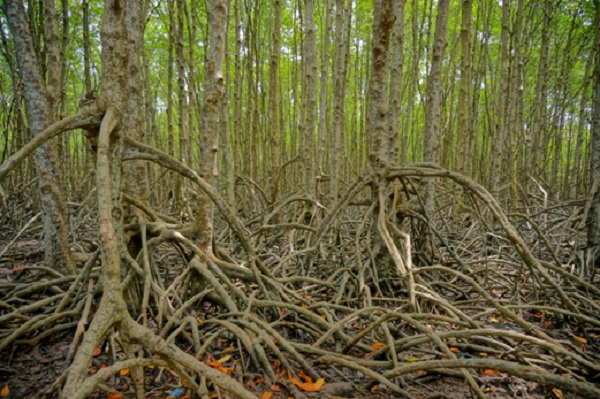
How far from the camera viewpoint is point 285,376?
5.52 feet

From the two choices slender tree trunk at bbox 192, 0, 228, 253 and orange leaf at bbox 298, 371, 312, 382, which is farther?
slender tree trunk at bbox 192, 0, 228, 253

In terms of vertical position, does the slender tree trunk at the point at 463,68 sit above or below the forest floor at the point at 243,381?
above

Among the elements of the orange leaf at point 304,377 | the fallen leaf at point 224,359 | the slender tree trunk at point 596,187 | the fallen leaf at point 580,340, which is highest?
the slender tree trunk at point 596,187

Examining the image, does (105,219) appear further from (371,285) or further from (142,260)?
(371,285)

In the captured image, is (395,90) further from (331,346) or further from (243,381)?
(243,381)

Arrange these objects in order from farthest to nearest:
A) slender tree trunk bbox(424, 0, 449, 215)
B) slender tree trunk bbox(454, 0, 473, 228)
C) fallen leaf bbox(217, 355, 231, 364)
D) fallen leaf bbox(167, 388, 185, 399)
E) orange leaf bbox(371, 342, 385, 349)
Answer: slender tree trunk bbox(454, 0, 473, 228)
slender tree trunk bbox(424, 0, 449, 215)
orange leaf bbox(371, 342, 385, 349)
fallen leaf bbox(217, 355, 231, 364)
fallen leaf bbox(167, 388, 185, 399)

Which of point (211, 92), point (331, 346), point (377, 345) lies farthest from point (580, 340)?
point (211, 92)

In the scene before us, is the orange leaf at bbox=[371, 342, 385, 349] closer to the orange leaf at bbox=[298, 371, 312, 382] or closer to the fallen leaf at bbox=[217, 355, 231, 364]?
the orange leaf at bbox=[298, 371, 312, 382]

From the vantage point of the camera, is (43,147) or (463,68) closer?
(43,147)

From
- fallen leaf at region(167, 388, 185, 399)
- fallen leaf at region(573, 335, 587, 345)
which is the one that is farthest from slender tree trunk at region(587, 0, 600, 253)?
fallen leaf at region(167, 388, 185, 399)

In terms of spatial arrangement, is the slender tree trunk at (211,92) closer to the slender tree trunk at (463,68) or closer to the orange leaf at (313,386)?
the orange leaf at (313,386)

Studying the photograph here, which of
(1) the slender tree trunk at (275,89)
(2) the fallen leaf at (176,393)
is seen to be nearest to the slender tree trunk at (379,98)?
(2) the fallen leaf at (176,393)

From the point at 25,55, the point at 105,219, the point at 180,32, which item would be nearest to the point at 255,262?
the point at 105,219

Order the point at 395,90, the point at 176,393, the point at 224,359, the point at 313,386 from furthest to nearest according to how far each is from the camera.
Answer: the point at 395,90
the point at 224,359
the point at 313,386
the point at 176,393
